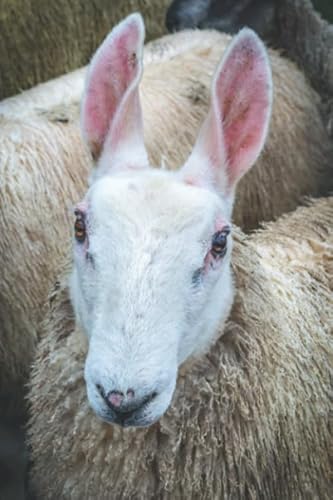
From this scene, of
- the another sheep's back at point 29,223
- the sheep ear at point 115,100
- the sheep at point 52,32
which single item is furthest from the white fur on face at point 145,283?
the sheep at point 52,32

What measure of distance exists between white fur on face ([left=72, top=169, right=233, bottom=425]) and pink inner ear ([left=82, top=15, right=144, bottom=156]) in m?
0.18

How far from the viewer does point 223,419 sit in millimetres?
2309

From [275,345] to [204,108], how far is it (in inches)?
59.0

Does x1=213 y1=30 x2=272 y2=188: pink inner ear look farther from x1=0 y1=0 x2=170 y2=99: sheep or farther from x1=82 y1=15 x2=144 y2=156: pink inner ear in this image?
x1=0 y1=0 x2=170 y2=99: sheep

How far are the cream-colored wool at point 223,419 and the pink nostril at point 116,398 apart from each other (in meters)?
0.43

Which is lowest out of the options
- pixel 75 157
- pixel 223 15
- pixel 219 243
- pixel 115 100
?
pixel 75 157

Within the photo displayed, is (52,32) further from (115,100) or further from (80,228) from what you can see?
(80,228)

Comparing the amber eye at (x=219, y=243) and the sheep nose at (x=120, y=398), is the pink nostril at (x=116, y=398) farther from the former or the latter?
the amber eye at (x=219, y=243)

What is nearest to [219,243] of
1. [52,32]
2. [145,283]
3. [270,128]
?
[145,283]

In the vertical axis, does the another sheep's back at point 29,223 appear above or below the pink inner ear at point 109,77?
below

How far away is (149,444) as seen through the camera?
227 cm

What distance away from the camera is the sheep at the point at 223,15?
405 centimetres

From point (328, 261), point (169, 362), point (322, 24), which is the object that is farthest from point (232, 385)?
point (322, 24)

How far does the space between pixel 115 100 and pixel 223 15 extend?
2.02 m
